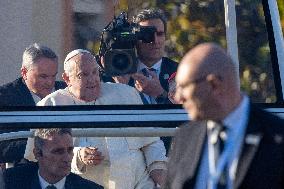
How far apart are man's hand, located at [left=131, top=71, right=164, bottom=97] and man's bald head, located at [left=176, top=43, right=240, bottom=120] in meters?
1.30

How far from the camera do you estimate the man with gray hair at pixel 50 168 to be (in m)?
7.19

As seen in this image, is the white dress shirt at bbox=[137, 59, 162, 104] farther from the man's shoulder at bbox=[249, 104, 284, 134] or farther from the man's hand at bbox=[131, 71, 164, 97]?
the man's shoulder at bbox=[249, 104, 284, 134]

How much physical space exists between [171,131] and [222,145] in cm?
132

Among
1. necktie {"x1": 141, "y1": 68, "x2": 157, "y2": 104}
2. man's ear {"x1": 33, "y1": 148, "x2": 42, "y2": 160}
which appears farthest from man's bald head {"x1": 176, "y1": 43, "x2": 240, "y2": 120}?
man's ear {"x1": 33, "y1": 148, "x2": 42, "y2": 160}

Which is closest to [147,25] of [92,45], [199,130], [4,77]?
[92,45]

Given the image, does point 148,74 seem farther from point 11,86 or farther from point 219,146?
point 219,146

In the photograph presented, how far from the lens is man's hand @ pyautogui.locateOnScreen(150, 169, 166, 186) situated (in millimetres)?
7195

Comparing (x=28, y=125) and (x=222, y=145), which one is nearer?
(x=222, y=145)

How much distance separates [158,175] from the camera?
721 cm

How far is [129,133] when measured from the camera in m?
7.10

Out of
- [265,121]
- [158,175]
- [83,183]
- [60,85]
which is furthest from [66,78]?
[265,121]

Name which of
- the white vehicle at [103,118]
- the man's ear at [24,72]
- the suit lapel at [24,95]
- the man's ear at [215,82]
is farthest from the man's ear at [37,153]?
the man's ear at [215,82]

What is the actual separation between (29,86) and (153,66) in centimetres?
61

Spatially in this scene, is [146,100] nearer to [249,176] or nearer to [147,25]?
[147,25]
